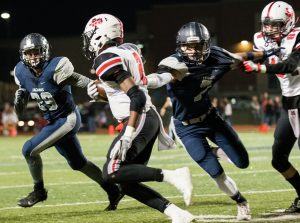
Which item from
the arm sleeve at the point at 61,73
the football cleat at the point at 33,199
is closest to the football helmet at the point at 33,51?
the arm sleeve at the point at 61,73

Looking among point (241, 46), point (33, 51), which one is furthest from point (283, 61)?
point (241, 46)

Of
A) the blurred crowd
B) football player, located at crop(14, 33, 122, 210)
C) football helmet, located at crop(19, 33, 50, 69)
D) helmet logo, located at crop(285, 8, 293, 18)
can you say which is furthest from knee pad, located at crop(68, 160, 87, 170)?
the blurred crowd

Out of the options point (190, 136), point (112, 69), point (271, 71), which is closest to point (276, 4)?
point (271, 71)

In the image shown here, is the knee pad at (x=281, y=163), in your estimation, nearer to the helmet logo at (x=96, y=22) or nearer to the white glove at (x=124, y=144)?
the white glove at (x=124, y=144)

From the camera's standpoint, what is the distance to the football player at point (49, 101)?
260 inches

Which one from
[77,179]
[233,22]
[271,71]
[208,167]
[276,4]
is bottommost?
[233,22]

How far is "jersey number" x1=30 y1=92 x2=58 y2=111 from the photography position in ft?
21.7

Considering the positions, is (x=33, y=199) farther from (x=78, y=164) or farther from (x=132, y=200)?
(x=132, y=200)

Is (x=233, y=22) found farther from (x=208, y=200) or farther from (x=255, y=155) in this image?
(x=208, y=200)

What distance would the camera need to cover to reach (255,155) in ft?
41.6

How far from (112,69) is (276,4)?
1.78 metres

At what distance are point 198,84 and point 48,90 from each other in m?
1.58

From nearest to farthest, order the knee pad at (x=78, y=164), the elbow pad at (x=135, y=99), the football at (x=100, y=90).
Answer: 1. the elbow pad at (x=135, y=99)
2. the football at (x=100, y=90)
3. the knee pad at (x=78, y=164)

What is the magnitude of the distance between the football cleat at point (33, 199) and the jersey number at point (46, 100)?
0.78 meters
